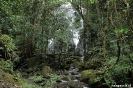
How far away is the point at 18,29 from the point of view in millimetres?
11055

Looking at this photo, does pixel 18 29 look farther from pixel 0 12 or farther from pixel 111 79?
pixel 111 79

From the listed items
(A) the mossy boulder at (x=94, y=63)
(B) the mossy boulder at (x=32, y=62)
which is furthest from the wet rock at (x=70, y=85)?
(B) the mossy boulder at (x=32, y=62)

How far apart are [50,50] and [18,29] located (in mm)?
5545

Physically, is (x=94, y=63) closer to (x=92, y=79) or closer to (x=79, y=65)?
(x=79, y=65)

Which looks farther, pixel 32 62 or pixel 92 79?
pixel 32 62

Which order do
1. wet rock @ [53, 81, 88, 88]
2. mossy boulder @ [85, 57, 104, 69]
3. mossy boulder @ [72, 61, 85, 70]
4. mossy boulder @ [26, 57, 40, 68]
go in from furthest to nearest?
mossy boulder @ [72, 61, 85, 70] < mossy boulder @ [26, 57, 40, 68] < mossy boulder @ [85, 57, 104, 69] < wet rock @ [53, 81, 88, 88]

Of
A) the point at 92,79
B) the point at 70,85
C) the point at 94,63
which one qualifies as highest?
the point at 94,63

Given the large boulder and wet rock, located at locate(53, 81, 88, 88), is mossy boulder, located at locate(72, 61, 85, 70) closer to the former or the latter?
the large boulder

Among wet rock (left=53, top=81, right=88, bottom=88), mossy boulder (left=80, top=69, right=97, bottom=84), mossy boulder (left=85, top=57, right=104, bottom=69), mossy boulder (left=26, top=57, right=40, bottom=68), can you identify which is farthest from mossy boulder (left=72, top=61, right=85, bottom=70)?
wet rock (left=53, top=81, right=88, bottom=88)

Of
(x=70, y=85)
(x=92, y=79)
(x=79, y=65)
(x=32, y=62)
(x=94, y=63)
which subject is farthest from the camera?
(x=79, y=65)

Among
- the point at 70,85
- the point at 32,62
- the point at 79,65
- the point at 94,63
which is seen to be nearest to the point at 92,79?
the point at 70,85

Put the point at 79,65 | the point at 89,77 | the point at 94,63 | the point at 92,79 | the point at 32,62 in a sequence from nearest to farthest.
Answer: the point at 92,79 < the point at 89,77 < the point at 94,63 < the point at 32,62 < the point at 79,65

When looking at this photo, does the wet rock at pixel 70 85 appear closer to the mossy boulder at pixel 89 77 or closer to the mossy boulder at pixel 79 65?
the mossy boulder at pixel 89 77

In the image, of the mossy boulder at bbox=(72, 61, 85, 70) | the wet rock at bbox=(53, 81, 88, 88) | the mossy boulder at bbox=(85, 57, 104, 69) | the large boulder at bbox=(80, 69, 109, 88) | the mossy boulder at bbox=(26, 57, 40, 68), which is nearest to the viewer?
the large boulder at bbox=(80, 69, 109, 88)
